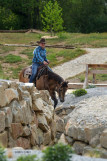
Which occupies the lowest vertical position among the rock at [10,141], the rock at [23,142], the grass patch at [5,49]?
the grass patch at [5,49]

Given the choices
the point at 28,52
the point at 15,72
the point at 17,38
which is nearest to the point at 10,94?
Result: the point at 15,72

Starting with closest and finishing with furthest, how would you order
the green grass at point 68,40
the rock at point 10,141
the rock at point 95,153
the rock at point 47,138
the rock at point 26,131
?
1. the rock at point 95,153
2. the rock at point 10,141
3. the rock at point 26,131
4. the rock at point 47,138
5. the green grass at point 68,40

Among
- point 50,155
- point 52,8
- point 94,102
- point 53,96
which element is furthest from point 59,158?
point 52,8

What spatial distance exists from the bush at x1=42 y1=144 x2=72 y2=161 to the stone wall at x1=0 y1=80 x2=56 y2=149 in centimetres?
340

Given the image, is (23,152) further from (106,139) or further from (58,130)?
(58,130)

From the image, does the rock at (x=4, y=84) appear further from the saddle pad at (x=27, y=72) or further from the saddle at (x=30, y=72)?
the saddle pad at (x=27, y=72)

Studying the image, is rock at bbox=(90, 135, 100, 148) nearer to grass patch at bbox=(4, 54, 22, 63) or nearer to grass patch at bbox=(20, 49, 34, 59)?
grass patch at bbox=(4, 54, 22, 63)

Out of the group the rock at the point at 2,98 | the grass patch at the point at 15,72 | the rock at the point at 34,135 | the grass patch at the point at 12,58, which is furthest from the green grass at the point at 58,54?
the rock at the point at 2,98

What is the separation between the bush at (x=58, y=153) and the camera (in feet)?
22.5

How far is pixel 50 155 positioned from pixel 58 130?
8805 millimetres

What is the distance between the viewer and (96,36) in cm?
4597

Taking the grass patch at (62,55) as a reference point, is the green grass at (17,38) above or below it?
above

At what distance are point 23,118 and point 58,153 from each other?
4.62 metres

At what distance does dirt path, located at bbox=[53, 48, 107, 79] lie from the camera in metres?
32.4
